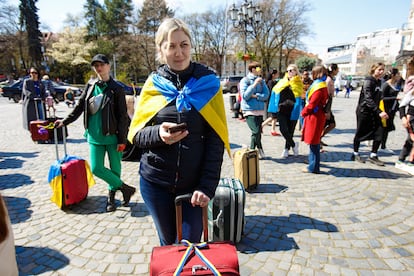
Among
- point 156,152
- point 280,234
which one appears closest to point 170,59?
point 156,152

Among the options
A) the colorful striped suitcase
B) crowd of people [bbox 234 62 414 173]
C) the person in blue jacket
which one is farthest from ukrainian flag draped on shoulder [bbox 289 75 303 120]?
the colorful striped suitcase

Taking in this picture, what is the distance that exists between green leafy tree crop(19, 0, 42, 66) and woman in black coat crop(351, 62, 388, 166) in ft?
190

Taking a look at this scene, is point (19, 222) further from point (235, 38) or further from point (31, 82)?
point (235, 38)

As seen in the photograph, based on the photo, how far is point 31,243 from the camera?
313 cm

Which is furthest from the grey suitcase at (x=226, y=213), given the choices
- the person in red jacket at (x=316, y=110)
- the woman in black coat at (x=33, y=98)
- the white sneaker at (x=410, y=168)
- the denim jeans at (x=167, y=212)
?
the woman in black coat at (x=33, y=98)

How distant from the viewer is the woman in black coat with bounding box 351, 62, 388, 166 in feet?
18.4

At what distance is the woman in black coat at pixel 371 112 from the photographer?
221 inches

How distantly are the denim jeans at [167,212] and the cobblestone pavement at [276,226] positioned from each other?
3.35 ft

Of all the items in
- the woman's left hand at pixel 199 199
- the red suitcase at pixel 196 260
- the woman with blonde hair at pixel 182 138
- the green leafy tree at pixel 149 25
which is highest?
the green leafy tree at pixel 149 25

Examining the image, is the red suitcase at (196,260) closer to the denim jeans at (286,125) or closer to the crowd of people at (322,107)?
the crowd of people at (322,107)

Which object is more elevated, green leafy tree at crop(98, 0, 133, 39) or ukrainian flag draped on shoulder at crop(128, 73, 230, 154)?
green leafy tree at crop(98, 0, 133, 39)

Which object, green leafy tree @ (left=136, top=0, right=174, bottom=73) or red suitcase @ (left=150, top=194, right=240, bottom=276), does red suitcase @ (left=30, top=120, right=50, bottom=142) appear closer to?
red suitcase @ (left=150, top=194, right=240, bottom=276)

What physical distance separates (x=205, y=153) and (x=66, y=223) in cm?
279

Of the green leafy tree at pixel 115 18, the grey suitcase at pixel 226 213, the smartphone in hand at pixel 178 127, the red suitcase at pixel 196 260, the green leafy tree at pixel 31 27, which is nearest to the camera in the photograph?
the red suitcase at pixel 196 260
